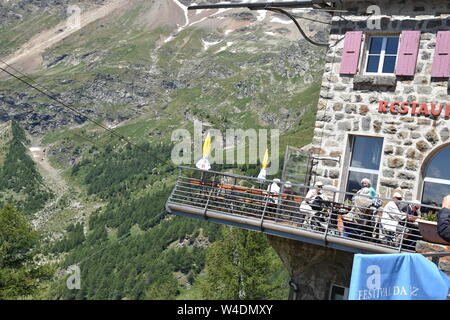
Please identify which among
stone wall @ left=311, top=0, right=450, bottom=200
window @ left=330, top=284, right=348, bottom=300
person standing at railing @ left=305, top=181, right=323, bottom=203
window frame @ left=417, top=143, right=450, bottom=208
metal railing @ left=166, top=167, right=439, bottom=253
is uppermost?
stone wall @ left=311, top=0, right=450, bottom=200

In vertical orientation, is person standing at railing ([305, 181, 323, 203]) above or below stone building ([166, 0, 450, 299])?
below

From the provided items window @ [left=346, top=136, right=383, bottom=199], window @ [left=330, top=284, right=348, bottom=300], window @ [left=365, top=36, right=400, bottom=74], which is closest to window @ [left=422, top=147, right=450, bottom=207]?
window @ [left=346, top=136, right=383, bottom=199]

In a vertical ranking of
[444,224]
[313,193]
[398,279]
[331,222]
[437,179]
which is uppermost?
[444,224]

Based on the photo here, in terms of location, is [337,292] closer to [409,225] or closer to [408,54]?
[409,225]

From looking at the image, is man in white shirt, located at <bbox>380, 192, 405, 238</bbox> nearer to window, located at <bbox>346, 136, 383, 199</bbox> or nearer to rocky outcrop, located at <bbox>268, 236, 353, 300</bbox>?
rocky outcrop, located at <bbox>268, 236, 353, 300</bbox>

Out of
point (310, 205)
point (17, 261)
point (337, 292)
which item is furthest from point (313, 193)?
point (17, 261)
